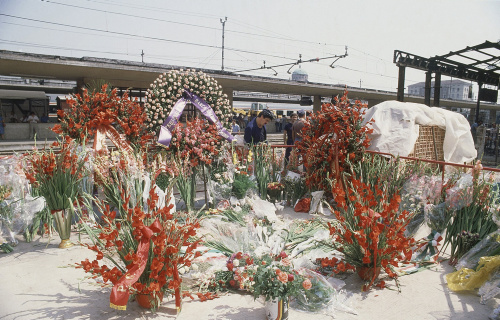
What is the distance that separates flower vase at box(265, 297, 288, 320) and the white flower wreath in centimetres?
369

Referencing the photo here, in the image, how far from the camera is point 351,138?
18.6 feet

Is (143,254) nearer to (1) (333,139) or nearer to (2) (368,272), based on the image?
(2) (368,272)

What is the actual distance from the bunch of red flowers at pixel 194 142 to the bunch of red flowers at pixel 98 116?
1.99 feet

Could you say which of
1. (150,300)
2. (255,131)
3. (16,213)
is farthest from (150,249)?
(255,131)

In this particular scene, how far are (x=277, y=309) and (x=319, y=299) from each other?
513 millimetres

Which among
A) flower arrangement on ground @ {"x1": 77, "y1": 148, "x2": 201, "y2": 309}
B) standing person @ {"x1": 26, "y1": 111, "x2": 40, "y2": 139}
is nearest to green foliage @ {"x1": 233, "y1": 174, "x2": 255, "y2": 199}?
flower arrangement on ground @ {"x1": 77, "y1": 148, "x2": 201, "y2": 309}

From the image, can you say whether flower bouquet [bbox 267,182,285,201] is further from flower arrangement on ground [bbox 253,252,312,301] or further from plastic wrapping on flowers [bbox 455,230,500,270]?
flower arrangement on ground [bbox 253,252,312,301]

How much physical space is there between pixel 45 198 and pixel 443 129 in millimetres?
7296

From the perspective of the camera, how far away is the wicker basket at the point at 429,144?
7.13 m

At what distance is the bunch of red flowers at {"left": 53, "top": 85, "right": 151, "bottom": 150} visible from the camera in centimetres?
530

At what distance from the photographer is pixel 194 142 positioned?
17.6 ft

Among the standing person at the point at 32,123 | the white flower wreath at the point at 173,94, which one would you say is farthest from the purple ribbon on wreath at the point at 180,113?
the standing person at the point at 32,123

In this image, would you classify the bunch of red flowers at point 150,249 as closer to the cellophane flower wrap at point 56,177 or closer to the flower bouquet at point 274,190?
the cellophane flower wrap at point 56,177

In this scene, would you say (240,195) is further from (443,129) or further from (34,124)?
(34,124)
